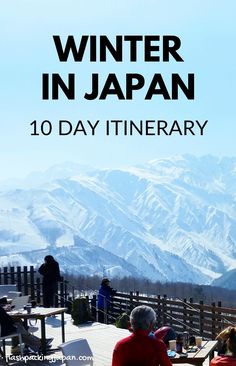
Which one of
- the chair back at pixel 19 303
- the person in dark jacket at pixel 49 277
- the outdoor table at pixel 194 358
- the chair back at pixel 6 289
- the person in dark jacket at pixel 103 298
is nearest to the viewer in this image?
the outdoor table at pixel 194 358

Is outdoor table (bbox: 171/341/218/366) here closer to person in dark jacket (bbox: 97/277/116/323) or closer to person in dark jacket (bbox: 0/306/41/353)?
person in dark jacket (bbox: 0/306/41/353)

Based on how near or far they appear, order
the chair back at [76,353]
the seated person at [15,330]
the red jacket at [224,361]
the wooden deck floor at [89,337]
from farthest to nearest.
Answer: the wooden deck floor at [89,337]
the seated person at [15,330]
the chair back at [76,353]
the red jacket at [224,361]

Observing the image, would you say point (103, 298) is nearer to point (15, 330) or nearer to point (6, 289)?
point (6, 289)

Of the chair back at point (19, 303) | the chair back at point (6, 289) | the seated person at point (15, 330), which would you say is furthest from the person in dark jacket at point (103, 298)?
the chair back at point (19, 303)

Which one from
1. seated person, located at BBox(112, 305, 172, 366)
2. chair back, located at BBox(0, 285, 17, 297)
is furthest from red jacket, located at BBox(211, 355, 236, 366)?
chair back, located at BBox(0, 285, 17, 297)

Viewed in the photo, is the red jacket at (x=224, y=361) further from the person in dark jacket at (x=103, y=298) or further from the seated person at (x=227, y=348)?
the person in dark jacket at (x=103, y=298)

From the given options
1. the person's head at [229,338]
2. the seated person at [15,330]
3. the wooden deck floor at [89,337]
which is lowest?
the wooden deck floor at [89,337]

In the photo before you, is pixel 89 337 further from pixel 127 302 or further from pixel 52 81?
pixel 127 302

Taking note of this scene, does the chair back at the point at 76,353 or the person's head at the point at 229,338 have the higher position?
the person's head at the point at 229,338

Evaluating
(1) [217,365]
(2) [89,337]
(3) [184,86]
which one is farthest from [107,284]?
(1) [217,365]
